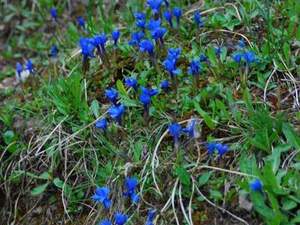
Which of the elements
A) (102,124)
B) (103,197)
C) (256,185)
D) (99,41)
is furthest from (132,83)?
(256,185)

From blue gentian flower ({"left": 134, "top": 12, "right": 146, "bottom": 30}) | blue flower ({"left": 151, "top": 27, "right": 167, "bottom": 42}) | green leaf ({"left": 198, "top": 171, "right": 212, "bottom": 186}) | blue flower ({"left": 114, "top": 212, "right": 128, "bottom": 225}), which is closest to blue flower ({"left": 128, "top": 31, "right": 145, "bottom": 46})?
blue gentian flower ({"left": 134, "top": 12, "right": 146, "bottom": 30})

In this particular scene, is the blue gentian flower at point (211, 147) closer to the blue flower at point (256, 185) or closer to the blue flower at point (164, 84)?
the blue flower at point (256, 185)

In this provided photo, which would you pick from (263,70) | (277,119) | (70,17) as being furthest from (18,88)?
(277,119)

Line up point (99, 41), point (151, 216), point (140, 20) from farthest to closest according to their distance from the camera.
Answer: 1. point (140, 20)
2. point (99, 41)
3. point (151, 216)

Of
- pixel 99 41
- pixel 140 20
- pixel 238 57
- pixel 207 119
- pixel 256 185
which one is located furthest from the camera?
pixel 140 20

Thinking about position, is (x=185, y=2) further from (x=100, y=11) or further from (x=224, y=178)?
(x=224, y=178)

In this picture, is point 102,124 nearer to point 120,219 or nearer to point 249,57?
point 120,219
